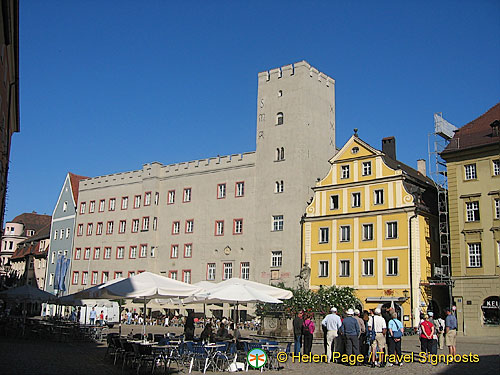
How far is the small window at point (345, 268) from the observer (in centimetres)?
4056

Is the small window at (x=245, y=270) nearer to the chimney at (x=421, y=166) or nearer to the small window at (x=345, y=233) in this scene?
the small window at (x=345, y=233)

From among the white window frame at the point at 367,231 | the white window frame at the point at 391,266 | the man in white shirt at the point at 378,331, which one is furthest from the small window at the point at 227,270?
the man in white shirt at the point at 378,331

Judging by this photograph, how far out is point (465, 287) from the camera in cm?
3519

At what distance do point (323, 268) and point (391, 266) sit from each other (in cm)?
555

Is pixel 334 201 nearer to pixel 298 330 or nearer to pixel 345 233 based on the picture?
pixel 345 233

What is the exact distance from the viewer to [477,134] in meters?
37.3

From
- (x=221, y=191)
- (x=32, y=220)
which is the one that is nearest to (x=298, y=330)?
(x=221, y=191)

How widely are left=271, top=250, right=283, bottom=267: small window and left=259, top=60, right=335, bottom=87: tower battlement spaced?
14.8 metres

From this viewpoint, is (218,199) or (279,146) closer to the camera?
(279,146)

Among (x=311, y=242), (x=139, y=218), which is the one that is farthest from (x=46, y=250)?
(x=311, y=242)

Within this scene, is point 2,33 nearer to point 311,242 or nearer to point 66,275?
point 311,242

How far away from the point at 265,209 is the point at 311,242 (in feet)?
17.6

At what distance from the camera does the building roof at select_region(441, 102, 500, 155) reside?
120 feet

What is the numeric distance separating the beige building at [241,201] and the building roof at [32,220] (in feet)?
144
